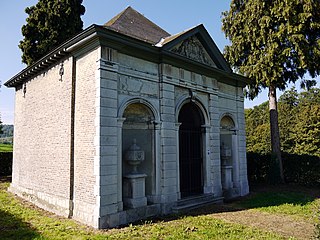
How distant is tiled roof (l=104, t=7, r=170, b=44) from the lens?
9430 mm

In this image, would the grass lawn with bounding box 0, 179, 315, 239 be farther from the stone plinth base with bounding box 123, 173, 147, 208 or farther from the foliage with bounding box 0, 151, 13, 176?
the foliage with bounding box 0, 151, 13, 176

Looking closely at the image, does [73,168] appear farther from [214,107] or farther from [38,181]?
[214,107]

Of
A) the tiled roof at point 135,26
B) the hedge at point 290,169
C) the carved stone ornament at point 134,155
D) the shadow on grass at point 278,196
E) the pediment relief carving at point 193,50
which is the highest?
the tiled roof at point 135,26

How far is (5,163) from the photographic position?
59.6 ft

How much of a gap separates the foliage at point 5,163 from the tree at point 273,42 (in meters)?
15.7

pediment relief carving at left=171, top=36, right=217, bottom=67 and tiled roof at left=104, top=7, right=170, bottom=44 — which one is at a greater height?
tiled roof at left=104, top=7, right=170, bottom=44

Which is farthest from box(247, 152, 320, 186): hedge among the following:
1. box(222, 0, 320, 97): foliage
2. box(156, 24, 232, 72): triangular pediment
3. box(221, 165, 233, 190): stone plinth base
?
box(156, 24, 232, 72): triangular pediment

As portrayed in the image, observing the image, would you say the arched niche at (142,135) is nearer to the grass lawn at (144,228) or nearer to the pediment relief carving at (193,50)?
the grass lawn at (144,228)

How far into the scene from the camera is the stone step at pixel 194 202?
8.49m

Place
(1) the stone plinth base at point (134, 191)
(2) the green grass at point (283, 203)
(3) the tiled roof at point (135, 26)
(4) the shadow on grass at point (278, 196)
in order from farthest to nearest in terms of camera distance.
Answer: (4) the shadow on grass at point (278, 196) < (3) the tiled roof at point (135, 26) < (2) the green grass at point (283, 203) < (1) the stone plinth base at point (134, 191)

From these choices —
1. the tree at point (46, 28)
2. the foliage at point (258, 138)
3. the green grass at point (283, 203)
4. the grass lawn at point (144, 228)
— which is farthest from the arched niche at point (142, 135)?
the foliage at point (258, 138)

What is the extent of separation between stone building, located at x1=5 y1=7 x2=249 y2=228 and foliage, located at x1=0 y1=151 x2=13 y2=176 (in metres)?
7.52

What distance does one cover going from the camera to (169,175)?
27.7ft

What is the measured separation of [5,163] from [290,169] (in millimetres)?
17987
